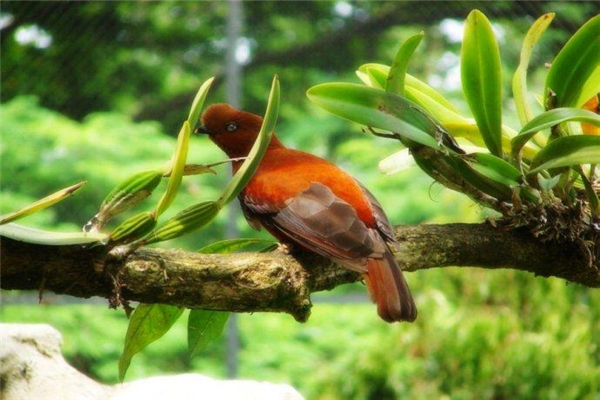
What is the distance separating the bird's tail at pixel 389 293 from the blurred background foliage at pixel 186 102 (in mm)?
3615

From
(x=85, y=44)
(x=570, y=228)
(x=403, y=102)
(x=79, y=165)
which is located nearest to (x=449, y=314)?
(x=570, y=228)

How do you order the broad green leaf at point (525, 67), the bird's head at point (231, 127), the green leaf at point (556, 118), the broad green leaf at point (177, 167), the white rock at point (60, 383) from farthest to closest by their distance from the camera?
1. the bird's head at point (231, 127)
2. the white rock at point (60, 383)
3. the broad green leaf at point (525, 67)
4. the green leaf at point (556, 118)
5. the broad green leaf at point (177, 167)

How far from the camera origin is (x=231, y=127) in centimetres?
295

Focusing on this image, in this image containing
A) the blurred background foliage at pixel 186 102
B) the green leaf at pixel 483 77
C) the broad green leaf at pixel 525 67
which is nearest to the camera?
the green leaf at pixel 483 77

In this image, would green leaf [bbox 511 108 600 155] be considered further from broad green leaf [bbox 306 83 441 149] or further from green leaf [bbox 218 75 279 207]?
green leaf [bbox 218 75 279 207]

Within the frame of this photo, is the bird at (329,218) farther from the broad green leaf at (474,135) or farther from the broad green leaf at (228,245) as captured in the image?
the broad green leaf at (474,135)

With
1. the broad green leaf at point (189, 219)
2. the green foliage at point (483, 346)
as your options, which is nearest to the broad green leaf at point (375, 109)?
the broad green leaf at point (189, 219)

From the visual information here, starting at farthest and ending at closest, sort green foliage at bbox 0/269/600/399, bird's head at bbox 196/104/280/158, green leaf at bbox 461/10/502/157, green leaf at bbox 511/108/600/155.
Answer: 1. green foliage at bbox 0/269/600/399
2. bird's head at bbox 196/104/280/158
3. green leaf at bbox 461/10/502/157
4. green leaf at bbox 511/108/600/155

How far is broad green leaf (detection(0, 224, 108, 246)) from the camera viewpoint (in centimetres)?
150

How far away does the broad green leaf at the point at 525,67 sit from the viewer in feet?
7.13

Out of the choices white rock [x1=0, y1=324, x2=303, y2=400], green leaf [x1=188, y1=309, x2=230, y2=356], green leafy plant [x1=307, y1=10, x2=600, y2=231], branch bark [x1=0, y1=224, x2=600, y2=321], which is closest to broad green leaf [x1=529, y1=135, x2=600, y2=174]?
green leafy plant [x1=307, y1=10, x2=600, y2=231]

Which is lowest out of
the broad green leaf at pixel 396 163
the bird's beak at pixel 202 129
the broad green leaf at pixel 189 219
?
the bird's beak at pixel 202 129

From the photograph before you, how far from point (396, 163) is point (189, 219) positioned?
2.53ft

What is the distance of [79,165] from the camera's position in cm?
760
